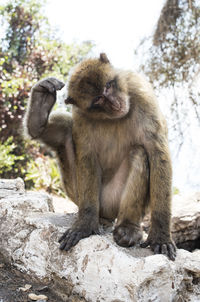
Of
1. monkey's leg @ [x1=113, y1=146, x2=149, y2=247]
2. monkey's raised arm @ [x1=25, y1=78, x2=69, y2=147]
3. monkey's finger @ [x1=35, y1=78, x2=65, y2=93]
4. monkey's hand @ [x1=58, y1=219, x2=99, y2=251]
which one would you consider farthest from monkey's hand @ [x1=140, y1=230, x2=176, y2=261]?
monkey's finger @ [x1=35, y1=78, x2=65, y2=93]

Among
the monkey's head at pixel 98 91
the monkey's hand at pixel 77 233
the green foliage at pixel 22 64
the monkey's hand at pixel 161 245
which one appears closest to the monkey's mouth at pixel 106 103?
the monkey's head at pixel 98 91

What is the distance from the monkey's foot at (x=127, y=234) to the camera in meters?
2.64

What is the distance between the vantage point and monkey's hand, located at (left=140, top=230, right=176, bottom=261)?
2545 mm

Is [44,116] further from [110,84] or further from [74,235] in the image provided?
[74,235]

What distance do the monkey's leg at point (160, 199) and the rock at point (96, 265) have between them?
12 centimetres

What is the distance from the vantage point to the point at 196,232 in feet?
14.8

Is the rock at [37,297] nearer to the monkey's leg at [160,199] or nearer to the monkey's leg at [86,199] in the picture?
the monkey's leg at [86,199]

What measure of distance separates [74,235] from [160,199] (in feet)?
2.44

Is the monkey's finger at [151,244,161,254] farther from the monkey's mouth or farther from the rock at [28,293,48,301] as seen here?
the monkey's mouth

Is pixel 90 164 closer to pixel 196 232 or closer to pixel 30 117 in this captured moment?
pixel 30 117

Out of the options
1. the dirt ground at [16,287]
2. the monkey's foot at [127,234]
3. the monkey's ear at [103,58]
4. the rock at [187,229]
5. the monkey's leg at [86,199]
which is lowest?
the rock at [187,229]

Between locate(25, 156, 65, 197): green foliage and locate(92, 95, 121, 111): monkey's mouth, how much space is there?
608 cm

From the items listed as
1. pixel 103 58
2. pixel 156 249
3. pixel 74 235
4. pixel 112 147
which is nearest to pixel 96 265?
pixel 74 235

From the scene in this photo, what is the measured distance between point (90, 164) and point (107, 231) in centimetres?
61
